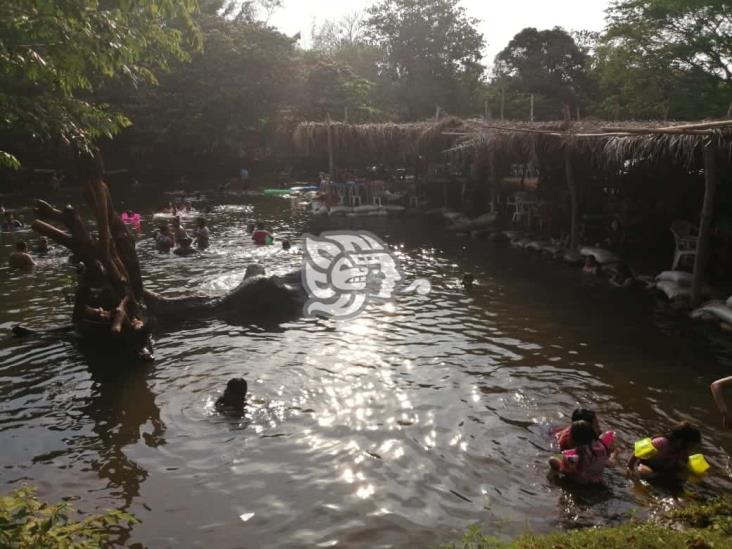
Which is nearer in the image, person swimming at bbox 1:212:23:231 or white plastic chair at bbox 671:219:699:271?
white plastic chair at bbox 671:219:699:271

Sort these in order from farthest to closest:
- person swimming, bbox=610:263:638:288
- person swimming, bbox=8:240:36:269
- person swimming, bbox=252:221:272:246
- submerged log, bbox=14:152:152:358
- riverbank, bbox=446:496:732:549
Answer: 1. person swimming, bbox=252:221:272:246
2. person swimming, bbox=8:240:36:269
3. person swimming, bbox=610:263:638:288
4. submerged log, bbox=14:152:152:358
5. riverbank, bbox=446:496:732:549

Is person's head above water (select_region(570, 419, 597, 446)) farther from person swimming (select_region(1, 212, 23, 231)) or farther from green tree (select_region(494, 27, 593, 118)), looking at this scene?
green tree (select_region(494, 27, 593, 118))

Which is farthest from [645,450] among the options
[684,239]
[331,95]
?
[331,95]

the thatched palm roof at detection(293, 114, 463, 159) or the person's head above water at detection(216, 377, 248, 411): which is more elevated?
the thatched palm roof at detection(293, 114, 463, 159)

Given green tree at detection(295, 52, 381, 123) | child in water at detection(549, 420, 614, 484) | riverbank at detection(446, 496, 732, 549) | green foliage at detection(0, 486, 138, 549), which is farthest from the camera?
green tree at detection(295, 52, 381, 123)

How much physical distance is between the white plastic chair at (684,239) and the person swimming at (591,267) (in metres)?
2.09

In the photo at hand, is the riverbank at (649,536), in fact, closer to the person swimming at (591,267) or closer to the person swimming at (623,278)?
the person swimming at (623,278)

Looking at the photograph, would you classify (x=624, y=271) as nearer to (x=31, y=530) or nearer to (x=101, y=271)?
(x=101, y=271)

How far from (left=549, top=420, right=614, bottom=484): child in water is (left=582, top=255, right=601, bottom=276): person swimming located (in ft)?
32.8

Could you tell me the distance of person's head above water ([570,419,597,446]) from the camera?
247 inches

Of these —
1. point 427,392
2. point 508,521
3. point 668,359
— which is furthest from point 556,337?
point 508,521

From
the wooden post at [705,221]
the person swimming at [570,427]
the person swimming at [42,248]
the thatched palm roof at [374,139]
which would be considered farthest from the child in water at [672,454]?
the thatched palm roof at [374,139]

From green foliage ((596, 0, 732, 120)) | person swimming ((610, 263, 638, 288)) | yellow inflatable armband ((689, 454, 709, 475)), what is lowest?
yellow inflatable armband ((689, 454, 709, 475))

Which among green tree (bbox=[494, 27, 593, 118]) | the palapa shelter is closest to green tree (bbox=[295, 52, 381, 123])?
green tree (bbox=[494, 27, 593, 118])
